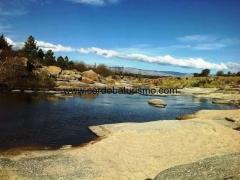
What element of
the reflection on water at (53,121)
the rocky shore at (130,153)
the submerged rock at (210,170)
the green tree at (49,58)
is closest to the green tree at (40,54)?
the green tree at (49,58)

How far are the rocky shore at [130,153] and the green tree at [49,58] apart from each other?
11943cm

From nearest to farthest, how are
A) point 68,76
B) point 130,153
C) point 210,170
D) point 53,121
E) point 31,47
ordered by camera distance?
point 210,170 → point 130,153 → point 53,121 → point 68,76 → point 31,47

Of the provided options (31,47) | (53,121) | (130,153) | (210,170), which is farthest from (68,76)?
(210,170)

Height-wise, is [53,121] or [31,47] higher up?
[31,47]

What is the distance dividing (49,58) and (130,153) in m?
138

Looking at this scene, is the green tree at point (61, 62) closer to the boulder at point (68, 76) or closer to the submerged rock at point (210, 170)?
the boulder at point (68, 76)

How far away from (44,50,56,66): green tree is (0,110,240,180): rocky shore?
392 ft

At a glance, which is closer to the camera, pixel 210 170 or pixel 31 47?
pixel 210 170

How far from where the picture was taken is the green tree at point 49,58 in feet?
505

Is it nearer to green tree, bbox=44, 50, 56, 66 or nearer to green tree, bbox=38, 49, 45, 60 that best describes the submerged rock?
green tree, bbox=44, 50, 56, 66

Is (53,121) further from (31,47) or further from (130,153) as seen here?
(31,47)

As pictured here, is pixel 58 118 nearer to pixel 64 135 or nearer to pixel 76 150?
pixel 64 135

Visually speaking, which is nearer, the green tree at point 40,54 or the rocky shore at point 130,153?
the rocky shore at point 130,153

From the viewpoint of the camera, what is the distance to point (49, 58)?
161 meters
